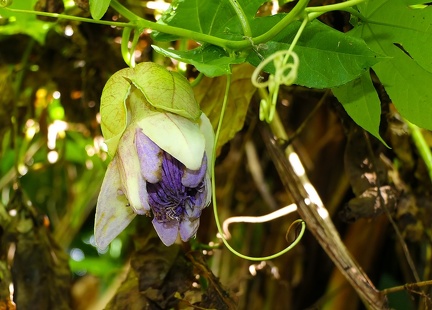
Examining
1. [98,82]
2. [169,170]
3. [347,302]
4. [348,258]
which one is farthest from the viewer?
[347,302]

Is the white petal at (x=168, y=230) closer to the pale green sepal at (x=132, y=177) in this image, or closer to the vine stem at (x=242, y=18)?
the pale green sepal at (x=132, y=177)

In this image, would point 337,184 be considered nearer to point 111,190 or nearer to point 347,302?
point 347,302

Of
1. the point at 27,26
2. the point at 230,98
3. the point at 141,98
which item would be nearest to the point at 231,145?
the point at 230,98

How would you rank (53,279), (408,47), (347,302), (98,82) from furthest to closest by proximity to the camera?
(347,302) → (98,82) → (53,279) → (408,47)

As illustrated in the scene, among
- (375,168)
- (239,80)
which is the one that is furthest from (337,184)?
(239,80)

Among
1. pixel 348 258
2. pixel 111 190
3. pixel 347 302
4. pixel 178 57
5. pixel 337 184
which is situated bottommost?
pixel 347 302

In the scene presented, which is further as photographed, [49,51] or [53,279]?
[49,51]

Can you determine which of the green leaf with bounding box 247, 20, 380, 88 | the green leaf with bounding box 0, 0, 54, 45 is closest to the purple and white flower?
the green leaf with bounding box 247, 20, 380, 88

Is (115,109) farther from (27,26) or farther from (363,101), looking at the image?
(27,26)
